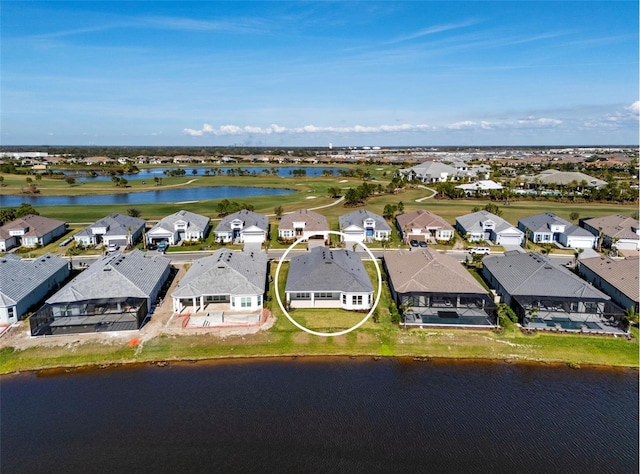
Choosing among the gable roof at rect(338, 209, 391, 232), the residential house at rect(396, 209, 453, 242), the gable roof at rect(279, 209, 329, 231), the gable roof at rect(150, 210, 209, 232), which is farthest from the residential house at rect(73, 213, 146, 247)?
the residential house at rect(396, 209, 453, 242)

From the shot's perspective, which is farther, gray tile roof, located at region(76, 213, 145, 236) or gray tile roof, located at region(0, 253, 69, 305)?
gray tile roof, located at region(76, 213, 145, 236)

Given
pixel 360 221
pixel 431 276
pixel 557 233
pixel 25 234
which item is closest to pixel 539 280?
pixel 431 276

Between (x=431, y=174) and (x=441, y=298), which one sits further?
(x=431, y=174)

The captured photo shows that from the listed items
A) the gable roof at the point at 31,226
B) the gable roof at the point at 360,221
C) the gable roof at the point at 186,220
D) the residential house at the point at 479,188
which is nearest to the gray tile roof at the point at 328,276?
the gable roof at the point at 360,221

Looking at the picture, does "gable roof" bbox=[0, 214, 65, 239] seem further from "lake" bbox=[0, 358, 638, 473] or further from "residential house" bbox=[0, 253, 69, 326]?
"lake" bbox=[0, 358, 638, 473]

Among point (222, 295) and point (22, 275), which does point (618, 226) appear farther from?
point (22, 275)

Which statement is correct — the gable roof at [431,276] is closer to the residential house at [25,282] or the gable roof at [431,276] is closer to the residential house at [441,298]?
the residential house at [441,298]
